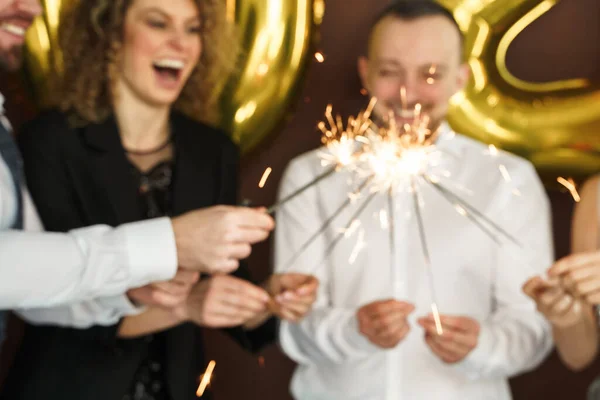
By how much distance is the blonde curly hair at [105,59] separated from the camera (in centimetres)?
96

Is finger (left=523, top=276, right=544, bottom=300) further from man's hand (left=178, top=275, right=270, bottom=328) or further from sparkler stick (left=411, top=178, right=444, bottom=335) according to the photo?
man's hand (left=178, top=275, right=270, bottom=328)

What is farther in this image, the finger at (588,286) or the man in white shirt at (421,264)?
the man in white shirt at (421,264)

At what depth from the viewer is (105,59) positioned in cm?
97

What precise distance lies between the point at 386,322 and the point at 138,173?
0.38 meters

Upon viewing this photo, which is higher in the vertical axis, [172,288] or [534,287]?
[534,287]

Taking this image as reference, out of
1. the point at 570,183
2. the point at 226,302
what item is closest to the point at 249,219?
the point at 226,302

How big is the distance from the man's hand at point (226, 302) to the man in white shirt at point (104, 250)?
0.23ft

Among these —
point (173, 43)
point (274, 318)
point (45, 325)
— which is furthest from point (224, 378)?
point (173, 43)

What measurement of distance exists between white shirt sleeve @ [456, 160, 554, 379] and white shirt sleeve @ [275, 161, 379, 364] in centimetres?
15

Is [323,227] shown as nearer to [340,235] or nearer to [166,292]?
[340,235]

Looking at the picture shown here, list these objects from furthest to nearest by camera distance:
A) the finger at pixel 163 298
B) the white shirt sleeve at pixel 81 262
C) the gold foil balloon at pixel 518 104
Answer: the gold foil balloon at pixel 518 104 → the finger at pixel 163 298 → the white shirt sleeve at pixel 81 262

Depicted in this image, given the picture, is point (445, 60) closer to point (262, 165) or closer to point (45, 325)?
point (262, 165)

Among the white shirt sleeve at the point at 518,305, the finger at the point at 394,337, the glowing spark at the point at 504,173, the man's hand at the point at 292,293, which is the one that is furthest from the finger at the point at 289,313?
the glowing spark at the point at 504,173

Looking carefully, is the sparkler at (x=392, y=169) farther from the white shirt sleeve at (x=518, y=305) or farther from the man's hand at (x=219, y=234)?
the man's hand at (x=219, y=234)
